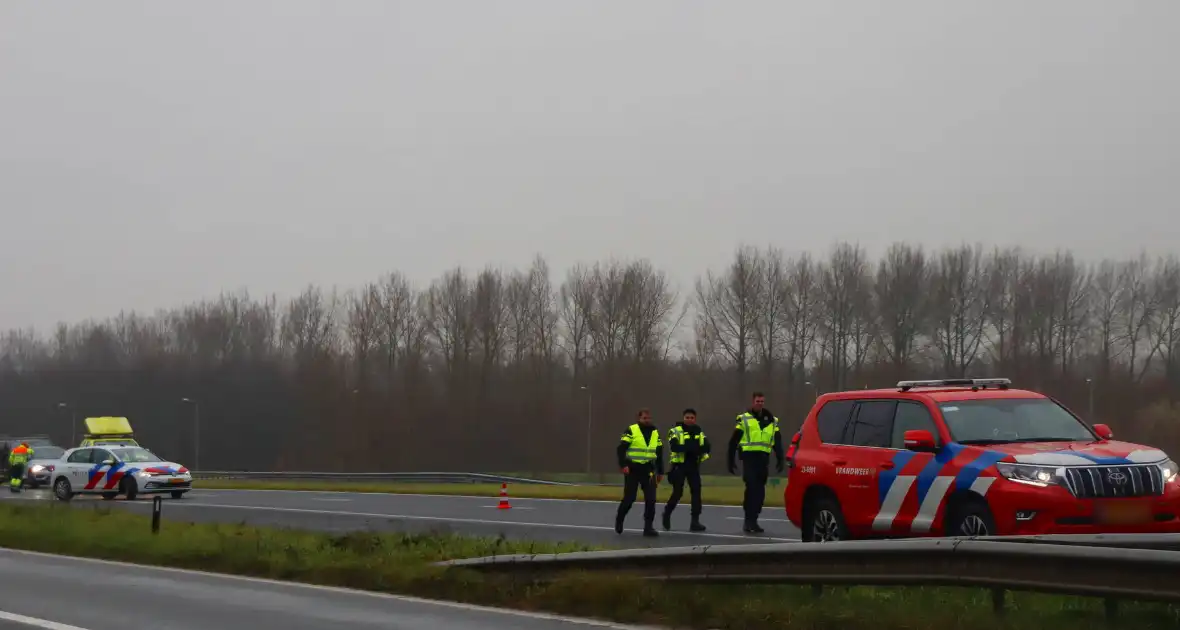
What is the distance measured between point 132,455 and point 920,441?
26.6 metres

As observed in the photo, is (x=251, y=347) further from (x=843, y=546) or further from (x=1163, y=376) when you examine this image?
(x=843, y=546)

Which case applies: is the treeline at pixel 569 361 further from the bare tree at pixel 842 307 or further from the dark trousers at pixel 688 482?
the dark trousers at pixel 688 482

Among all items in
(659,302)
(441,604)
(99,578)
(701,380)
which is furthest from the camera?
(659,302)

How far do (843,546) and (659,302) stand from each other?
76.5 metres

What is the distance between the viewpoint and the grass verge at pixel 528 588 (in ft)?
28.4

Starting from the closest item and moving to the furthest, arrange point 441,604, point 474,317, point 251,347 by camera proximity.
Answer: point 441,604 < point 474,317 < point 251,347

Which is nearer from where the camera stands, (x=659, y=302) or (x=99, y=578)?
(x=99, y=578)

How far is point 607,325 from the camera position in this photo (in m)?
87.4

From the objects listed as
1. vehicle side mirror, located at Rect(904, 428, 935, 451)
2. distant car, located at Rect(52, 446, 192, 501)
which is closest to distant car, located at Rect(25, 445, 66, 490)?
distant car, located at Rect(52, 446, 192, 501)

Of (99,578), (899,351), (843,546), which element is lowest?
(99,578)

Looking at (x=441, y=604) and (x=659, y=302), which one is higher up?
(x=659, y=302)

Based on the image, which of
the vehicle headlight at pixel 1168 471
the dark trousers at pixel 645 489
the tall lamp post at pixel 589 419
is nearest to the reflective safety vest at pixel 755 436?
the dark trousers at pixel 645 489

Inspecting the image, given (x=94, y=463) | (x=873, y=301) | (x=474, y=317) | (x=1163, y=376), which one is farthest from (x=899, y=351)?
(x=94, y=463)

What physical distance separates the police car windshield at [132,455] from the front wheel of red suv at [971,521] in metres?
26.3
